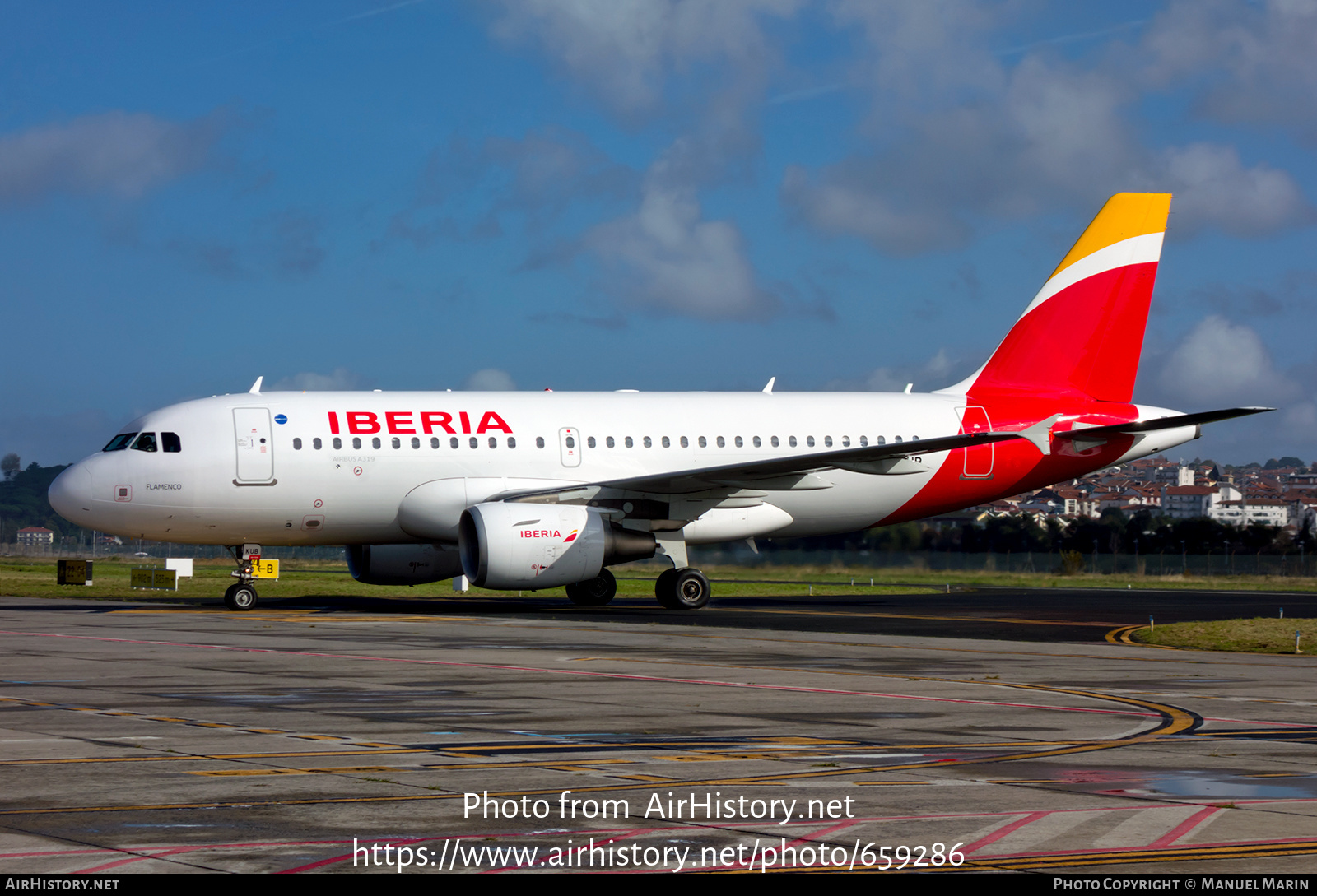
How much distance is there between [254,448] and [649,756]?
2040cm

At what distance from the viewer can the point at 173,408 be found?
2917cm

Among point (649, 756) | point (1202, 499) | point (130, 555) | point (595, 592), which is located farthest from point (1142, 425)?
point (1202, 499)

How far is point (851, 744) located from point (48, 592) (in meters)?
33.1

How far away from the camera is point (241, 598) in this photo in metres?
28.9

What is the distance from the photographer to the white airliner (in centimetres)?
2823

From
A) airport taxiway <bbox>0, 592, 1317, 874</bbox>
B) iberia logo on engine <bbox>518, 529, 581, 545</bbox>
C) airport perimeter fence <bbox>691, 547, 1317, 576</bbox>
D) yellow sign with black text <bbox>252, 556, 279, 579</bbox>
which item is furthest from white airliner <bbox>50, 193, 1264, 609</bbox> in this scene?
yellow sign with black text <bbox>252, 556, 279, 579</bbox>

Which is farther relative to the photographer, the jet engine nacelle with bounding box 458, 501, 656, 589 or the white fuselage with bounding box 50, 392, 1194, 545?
the white fuselage with bounding box 50, 392, 1194, 545

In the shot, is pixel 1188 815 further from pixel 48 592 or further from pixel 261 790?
pixel 48 592

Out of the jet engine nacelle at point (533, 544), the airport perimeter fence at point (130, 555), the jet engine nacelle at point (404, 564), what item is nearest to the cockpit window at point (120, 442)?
the jet engine nacelle at point (404, 564)

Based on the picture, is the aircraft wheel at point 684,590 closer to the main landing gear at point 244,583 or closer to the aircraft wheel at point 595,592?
the aircraft wheel at point 595,592

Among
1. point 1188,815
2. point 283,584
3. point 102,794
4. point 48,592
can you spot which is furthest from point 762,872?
point 283,584

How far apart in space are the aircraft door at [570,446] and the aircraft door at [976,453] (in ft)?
28.3

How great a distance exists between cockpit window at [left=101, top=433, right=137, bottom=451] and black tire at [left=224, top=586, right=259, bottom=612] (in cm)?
350

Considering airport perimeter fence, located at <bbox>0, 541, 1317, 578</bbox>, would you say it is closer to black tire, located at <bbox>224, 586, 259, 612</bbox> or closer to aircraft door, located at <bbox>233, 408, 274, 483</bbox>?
black tire, located at <bbox>224, 586, 259, 612</bbox>
